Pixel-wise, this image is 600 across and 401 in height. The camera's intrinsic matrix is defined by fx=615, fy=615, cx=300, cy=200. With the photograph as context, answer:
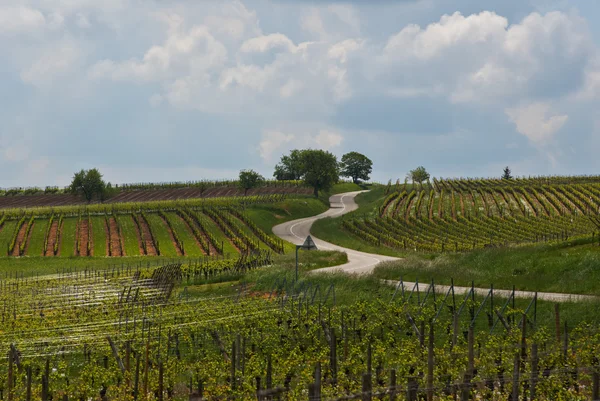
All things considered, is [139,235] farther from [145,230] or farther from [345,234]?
[345,234]

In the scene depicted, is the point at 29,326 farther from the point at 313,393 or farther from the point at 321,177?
the point at 321,177

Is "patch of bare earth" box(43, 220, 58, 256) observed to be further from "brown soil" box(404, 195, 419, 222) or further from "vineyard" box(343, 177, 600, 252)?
"brown soil" box(404, 195, 419, 222)

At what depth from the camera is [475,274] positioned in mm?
33719

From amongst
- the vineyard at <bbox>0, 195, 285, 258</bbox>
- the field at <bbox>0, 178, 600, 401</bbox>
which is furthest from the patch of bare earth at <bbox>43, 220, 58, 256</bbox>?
the field at <bbox>0, 178, 600, 401</bbox>

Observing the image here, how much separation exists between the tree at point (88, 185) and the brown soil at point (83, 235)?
3971 cm

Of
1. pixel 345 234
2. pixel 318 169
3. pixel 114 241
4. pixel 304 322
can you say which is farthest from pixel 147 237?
pixel 304 322

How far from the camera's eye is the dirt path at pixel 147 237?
72.2m

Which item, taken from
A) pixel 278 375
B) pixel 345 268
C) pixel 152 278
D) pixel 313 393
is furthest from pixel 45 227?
pixel 313 393

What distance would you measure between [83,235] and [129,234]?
592 centimetres

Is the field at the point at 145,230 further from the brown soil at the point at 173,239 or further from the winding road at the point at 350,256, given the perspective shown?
the winding road at the point at 350,256

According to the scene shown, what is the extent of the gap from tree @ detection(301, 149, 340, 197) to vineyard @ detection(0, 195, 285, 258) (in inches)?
1105

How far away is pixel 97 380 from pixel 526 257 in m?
25.7

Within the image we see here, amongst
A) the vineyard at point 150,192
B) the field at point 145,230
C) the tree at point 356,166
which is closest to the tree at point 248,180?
the vineyard at point 150,192

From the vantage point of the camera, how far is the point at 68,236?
258ft
